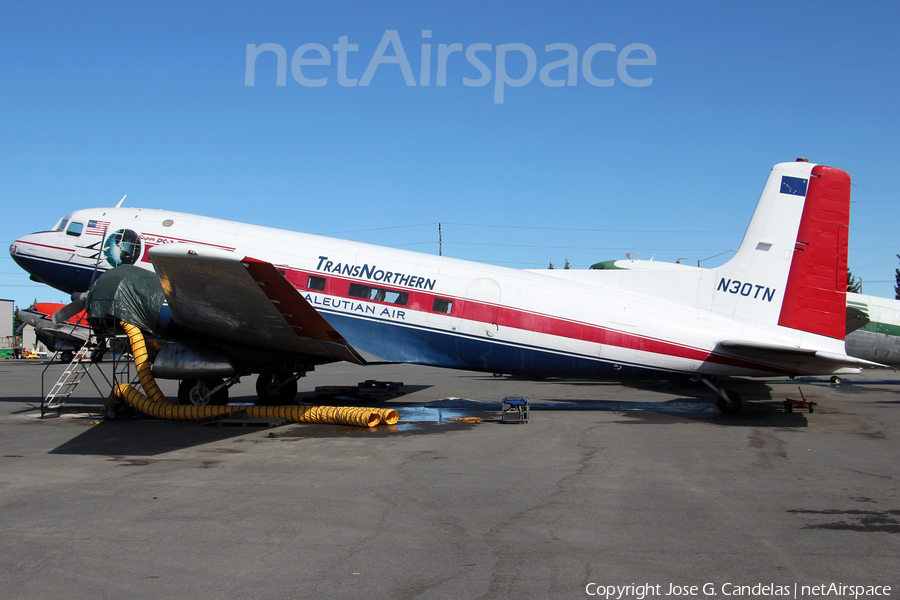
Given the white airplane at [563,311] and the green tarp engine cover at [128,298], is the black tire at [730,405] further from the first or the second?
the green tarp engine cover at [128,298]

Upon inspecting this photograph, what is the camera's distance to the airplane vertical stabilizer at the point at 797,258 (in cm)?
1414

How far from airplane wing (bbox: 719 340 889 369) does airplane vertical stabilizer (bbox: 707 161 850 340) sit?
3.23 ft

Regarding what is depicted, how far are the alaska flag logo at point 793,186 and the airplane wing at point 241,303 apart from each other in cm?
1061

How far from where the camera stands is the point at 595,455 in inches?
406

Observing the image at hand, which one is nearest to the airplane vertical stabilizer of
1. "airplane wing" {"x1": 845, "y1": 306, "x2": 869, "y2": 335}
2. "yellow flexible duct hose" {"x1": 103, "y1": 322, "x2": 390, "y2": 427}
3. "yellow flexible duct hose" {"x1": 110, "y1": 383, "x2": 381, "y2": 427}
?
"yellow flexible duct hose" {"x1": 103, "y1": 322, "x2": 390, "y2": 427}

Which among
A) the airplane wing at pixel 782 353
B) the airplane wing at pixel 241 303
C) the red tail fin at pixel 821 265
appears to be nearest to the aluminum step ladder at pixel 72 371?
the airplane wing at pixel 241 303

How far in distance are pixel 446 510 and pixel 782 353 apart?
380 inches

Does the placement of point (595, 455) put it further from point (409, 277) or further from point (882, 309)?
point (882, 309)

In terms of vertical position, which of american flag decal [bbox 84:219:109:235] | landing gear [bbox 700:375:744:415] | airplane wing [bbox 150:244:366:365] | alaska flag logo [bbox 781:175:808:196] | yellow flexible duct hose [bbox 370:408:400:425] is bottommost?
yellow flexible duct hose [bbox 370:408:400:425]

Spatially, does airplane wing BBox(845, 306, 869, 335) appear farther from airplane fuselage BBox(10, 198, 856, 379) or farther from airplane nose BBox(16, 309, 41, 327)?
airplane nose BBox(16, 309, 41, 327)

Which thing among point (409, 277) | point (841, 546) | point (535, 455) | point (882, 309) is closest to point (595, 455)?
point (535, 455)

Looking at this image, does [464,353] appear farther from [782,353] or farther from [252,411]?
[782,353]

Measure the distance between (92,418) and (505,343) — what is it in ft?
32.6

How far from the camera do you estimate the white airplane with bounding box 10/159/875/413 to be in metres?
14.1
